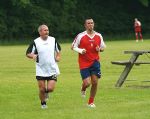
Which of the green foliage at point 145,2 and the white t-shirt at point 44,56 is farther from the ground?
the white t-shirt at point 44,56

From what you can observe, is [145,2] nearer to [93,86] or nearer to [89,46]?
[89,46]

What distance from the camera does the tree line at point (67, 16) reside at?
2525 inches

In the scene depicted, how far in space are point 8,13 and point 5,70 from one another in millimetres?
39844

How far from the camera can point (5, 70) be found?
26109mm

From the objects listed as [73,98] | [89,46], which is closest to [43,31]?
[89,46]

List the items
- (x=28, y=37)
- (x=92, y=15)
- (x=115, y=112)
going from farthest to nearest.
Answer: (x=92, y=15), (x=28, y=37), (x=115, y=112)

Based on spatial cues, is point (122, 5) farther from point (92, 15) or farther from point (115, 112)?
point (115, 112)

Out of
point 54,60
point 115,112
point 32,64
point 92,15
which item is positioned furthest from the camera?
point 92,15

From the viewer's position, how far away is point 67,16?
67.9 meters

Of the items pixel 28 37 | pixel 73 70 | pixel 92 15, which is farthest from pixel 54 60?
pixel 92 15

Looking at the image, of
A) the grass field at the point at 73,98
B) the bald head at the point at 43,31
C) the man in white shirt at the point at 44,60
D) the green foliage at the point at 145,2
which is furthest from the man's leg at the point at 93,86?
the green foliage at the point at 145,2

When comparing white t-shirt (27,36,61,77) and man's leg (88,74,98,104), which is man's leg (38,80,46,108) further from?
man's leg (88,74,98,104)

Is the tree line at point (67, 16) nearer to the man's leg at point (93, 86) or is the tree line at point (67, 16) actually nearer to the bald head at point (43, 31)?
the man's leg at point (93, 86)

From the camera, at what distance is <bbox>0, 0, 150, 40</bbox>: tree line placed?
64.1 m
